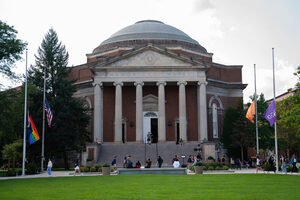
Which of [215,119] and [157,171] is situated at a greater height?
[215,119]

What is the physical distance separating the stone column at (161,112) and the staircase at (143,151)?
4.97ft

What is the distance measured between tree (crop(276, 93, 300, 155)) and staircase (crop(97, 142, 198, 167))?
11.7 metres

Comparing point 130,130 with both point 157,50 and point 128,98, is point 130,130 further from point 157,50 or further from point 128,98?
point 157,50

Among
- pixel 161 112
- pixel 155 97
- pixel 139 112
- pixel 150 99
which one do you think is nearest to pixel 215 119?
pixel 155 97

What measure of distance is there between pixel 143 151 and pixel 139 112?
18.0 feet

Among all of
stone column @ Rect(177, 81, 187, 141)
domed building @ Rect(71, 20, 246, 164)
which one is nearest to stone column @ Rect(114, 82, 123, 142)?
domed building @ Rect(71, 20, 246, 164)

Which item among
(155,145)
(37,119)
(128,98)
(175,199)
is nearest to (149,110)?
(128,98)

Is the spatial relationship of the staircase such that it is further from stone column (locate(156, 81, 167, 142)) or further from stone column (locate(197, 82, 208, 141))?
stone column (locate(197, 82, 208, 141))

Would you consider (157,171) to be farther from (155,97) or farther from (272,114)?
(155,97)

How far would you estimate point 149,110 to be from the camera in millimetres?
52500

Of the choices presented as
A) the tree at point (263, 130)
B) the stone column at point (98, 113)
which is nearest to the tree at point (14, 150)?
the stone column at point (98, 113)

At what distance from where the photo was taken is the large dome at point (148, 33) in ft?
199

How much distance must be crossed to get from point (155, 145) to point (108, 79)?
10628 mm

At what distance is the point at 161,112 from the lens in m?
48.6
